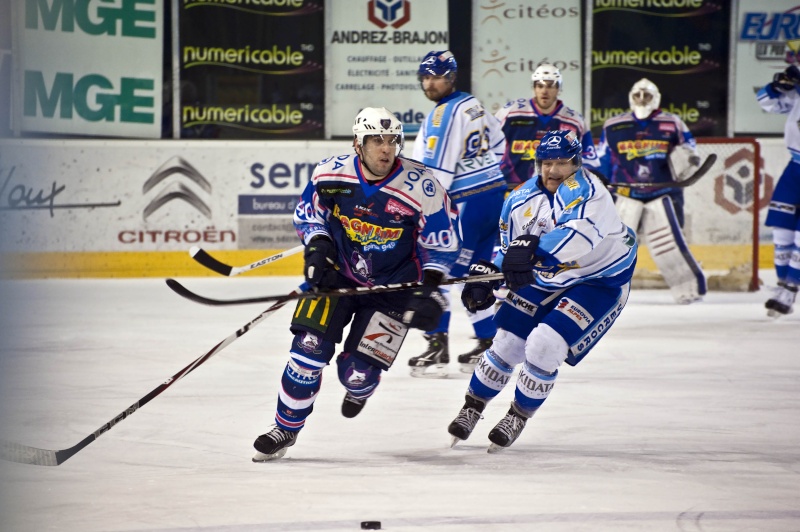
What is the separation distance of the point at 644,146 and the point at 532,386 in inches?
172

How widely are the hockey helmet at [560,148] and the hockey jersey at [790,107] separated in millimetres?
3669

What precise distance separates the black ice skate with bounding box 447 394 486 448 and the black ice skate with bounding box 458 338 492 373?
141 cm

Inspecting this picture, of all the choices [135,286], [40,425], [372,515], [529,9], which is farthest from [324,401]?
[529,9]

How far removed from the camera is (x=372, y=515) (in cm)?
275

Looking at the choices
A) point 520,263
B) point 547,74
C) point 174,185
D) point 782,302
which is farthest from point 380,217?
point 174,185

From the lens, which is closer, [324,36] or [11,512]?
[11,512]

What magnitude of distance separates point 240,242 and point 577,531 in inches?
257

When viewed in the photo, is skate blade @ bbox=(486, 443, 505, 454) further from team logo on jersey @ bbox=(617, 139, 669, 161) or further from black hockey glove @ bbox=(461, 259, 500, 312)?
team logo on jersey @ bbox=(617, 139, 669, 161)

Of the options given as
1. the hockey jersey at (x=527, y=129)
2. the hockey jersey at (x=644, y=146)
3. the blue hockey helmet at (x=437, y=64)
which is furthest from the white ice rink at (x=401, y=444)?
the hockey jersey at (x=644, y=146)

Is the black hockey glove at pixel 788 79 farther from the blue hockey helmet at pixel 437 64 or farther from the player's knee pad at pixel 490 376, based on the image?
the player's knee pad at pixel 490 376

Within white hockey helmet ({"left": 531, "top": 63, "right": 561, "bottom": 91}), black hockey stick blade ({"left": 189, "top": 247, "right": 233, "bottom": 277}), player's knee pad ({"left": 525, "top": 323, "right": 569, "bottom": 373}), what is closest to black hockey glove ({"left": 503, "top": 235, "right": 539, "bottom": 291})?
player's knee pad ({"left": 525, "top": 323, "right": 569, "bottom": 373})

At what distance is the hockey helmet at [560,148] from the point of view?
11.5ft

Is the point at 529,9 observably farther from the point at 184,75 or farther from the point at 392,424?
the point at 392,424

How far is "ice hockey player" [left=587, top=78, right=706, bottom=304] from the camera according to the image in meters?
7.44
